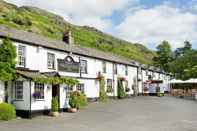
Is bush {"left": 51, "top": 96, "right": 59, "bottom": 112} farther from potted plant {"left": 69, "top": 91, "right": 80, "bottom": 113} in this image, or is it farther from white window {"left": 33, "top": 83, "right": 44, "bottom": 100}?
potted plant {"left": 69, "top": 91, "right": 80, "bottom": 113}

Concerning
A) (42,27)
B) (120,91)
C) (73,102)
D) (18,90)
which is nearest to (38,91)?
(18,90)

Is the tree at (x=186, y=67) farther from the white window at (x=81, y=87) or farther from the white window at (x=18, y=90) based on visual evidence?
the white window at (x=18, y=90)

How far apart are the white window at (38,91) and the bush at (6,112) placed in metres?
2.46

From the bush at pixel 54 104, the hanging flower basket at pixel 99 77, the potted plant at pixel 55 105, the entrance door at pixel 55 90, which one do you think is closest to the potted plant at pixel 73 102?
the entrance door at pixel 55 90

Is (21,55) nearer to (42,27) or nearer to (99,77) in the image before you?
(99,77)

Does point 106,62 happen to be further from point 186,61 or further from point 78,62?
point 186,61

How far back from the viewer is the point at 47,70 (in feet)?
111

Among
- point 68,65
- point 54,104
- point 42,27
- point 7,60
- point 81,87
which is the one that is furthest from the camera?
point 42,27

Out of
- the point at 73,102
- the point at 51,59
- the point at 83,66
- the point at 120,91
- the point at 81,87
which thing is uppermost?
the point at 51,59

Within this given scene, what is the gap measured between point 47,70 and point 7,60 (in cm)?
722

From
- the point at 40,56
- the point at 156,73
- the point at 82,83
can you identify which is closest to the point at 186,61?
the point at 156,73

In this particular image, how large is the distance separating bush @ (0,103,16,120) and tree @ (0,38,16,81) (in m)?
2.24

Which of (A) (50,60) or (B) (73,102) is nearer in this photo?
(B) (73,102)

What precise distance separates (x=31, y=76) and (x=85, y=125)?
22.3 ft
